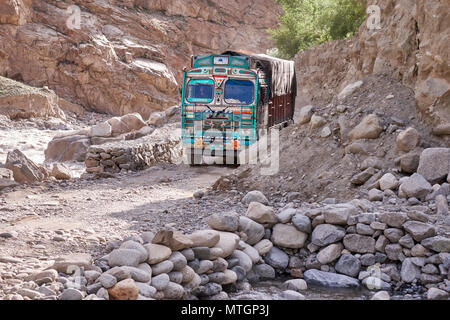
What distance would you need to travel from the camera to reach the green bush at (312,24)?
2450 cm

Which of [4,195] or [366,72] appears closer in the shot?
[4,195]

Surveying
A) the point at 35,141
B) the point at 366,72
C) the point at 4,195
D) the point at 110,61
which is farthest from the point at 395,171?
the point at 110,61

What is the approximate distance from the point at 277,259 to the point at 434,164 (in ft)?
10.1

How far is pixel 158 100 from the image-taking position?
1291 inches

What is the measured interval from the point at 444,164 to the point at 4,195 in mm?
7514

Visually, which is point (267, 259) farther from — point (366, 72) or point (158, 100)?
point (158, 100)

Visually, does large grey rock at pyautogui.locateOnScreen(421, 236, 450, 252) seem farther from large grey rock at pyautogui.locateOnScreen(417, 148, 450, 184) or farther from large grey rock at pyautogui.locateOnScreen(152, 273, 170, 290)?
large grey rock at pyautogui.locateOnScreen(152, 273, 170, 290)

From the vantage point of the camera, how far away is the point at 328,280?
580 centimetres

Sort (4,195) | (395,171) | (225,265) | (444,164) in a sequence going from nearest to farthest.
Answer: (225,265), (444,164), (395,171), (4,195)

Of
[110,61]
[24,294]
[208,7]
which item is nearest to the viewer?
[24,294]

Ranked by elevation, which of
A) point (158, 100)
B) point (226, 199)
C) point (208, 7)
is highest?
point (208, 7)

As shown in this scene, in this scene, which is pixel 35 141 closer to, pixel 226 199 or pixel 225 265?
pixel 226 199

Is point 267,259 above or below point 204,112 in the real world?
below

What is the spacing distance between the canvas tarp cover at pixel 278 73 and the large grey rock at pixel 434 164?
6.75 meters
